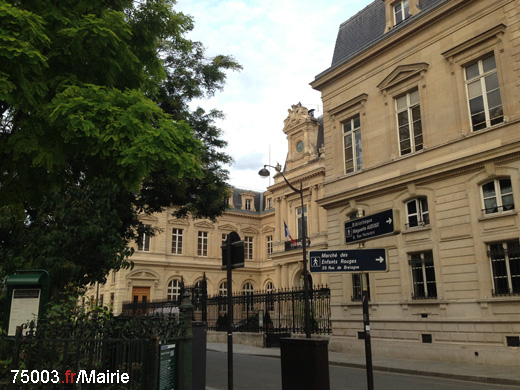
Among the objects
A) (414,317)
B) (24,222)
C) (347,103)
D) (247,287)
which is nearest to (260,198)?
(247,287)

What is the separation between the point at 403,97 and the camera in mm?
18516

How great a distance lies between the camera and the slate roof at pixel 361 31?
20.1 meters

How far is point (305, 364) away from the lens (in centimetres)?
655

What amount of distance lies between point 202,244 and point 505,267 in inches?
1552

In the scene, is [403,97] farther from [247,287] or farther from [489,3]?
[247,287]

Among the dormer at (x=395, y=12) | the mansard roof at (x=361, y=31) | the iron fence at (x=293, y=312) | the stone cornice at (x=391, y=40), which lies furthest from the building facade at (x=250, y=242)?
the dormer at (x=395, y=12)

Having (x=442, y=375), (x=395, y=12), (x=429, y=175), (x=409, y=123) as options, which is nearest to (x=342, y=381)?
(x=442, y=375)

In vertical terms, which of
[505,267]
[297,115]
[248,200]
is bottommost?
[505,267]

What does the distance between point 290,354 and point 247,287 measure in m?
47.4

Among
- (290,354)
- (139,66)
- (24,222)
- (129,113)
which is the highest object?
(139,66)

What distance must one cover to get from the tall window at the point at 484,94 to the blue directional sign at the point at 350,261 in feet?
33.9

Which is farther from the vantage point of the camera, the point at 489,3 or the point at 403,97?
the point at 403,97

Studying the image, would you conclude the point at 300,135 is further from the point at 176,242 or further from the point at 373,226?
the point at 373,226

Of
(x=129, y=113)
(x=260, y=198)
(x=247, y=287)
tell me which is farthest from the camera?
(x=260, y=198)
